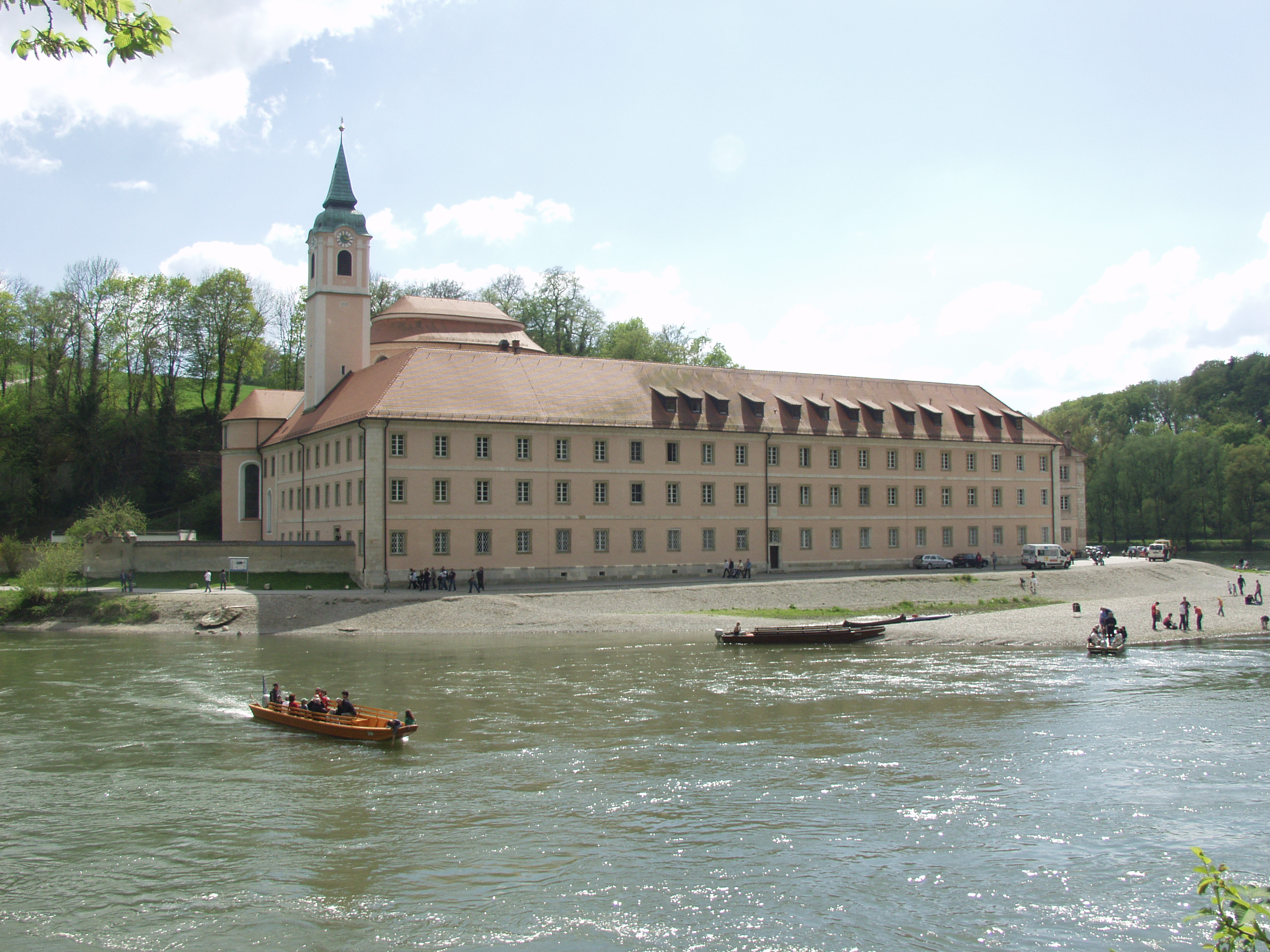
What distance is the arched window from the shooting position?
7719 cm

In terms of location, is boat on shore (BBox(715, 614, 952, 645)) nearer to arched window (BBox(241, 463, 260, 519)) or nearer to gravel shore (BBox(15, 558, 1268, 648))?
gravel shore (BBox(15, 558, 1268, 648))

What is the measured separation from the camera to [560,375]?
64.8m

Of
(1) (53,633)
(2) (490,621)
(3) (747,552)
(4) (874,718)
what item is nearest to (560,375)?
(3) (747,552)

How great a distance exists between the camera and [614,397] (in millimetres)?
64625

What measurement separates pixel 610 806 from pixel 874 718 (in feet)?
33.5

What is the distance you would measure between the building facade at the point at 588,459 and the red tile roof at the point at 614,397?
0.52 ft

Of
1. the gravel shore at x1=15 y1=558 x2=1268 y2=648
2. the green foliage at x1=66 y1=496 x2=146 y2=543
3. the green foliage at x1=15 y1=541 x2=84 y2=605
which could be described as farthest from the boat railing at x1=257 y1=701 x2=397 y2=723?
the green foliage at x1=66 y1=496 x2=146 y2=543

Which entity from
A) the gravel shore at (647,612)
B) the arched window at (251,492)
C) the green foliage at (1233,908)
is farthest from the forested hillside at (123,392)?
the green foliage at (1233,908)

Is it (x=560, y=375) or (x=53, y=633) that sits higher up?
(x=560, y=375)

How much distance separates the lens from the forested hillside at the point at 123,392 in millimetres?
82438

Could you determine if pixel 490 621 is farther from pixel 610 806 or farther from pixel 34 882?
pixel 34 882

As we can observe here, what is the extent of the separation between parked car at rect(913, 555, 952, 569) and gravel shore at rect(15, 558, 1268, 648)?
341 inches

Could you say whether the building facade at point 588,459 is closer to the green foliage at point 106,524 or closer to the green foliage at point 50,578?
the green foliage at point 106,524

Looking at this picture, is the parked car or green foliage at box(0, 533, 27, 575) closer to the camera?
green foliage at box(0, 533, 27, 575)
